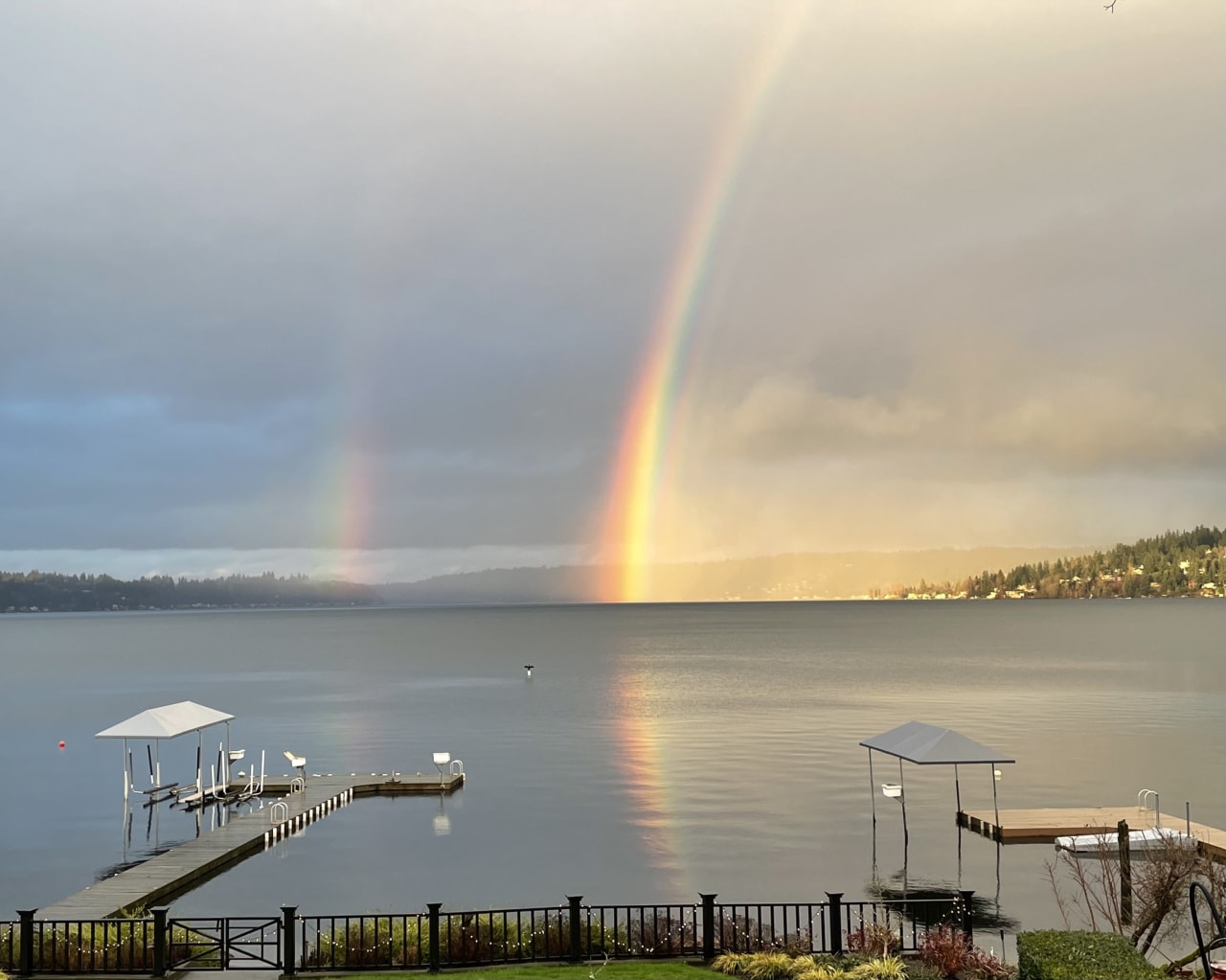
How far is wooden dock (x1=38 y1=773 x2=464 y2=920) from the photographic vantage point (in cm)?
2689

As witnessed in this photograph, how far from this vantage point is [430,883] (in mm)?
32031

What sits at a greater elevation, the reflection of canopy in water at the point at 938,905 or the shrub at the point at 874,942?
the shrub at the point at 874,942

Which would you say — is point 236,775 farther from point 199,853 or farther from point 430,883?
point 430,883

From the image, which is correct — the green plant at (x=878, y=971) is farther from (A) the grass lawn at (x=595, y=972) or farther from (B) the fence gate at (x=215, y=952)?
(B) the fence gate at (x=215, y=952)

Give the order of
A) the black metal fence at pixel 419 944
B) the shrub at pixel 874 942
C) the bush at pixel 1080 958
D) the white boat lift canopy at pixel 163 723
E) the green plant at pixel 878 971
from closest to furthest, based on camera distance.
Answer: the bush at pixel 1080 958 < the green plant at pixel 878 971 < the black metal fence at pixel 419 944 < the shrub at pixel 874 942 < the white boat lift canopy at pixel 163 723

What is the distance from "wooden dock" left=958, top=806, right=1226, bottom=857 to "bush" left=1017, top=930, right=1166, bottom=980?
21.9 meters

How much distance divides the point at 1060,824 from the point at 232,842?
87.7 ft

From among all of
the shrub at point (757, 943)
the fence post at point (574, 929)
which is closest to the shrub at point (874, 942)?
the shrub at point (757, 943)

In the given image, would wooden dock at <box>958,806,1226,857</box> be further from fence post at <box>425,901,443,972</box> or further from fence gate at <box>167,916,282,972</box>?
fence gate at <box>167,916,282,972</box>

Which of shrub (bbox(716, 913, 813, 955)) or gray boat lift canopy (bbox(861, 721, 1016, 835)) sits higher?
gray boat lift canopy (bbox(861, 721, 1016, 835))

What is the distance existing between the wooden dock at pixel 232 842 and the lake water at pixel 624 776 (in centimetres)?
82

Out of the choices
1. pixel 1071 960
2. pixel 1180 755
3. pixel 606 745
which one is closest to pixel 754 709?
pixel 606 745

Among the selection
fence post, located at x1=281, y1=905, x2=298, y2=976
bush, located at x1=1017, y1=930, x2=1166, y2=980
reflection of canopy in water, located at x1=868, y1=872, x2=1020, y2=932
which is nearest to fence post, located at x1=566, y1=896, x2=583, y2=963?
fence post, located at x1=281, y1=905, x2=298, y2=976

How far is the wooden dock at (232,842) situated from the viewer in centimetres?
2689
